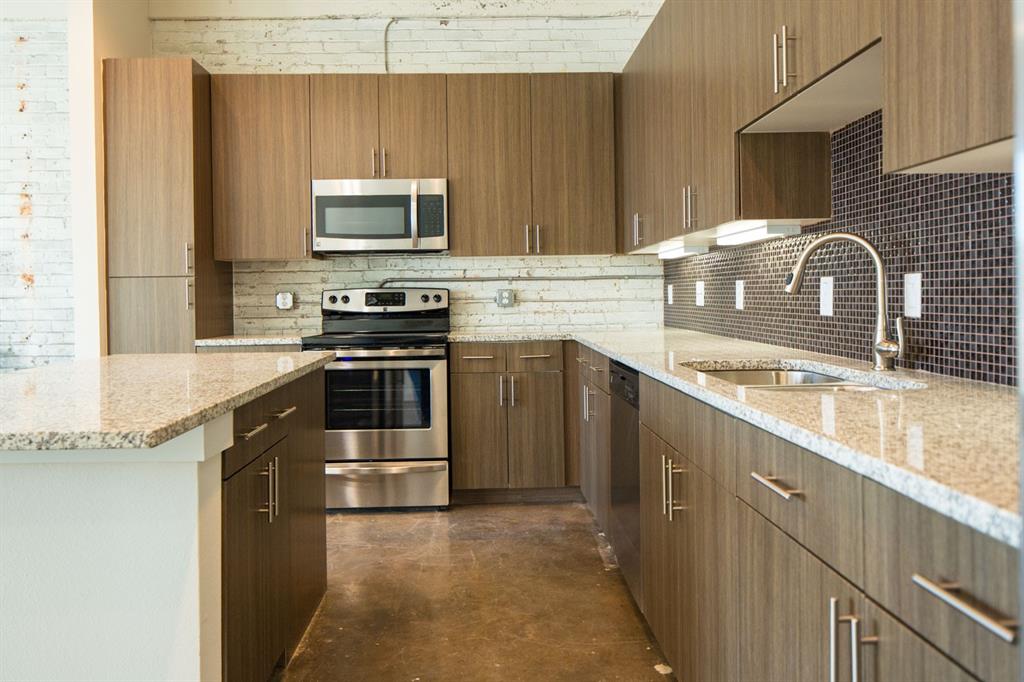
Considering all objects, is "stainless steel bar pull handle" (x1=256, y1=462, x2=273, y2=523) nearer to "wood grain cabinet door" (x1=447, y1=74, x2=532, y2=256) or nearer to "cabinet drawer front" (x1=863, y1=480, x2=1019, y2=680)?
"cabinet drawer front" (x1=863, y1=480, x2=1019, y2=680)

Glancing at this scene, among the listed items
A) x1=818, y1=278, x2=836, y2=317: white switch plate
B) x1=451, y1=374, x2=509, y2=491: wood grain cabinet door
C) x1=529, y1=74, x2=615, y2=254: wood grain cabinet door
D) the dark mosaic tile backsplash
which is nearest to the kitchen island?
the dark mosaic tile backsplash

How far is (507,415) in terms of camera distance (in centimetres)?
444

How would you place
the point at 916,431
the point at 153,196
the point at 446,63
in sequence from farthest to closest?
the point at 446,63, the point at 153,196, the point at 916,431

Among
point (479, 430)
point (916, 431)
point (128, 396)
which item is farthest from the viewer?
point (479, 430)

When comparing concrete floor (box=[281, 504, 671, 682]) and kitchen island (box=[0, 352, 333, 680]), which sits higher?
kitchen island (box=[0, 352, 333, 680])

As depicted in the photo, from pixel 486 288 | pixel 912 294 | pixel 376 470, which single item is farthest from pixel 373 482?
→ pixel 912 294

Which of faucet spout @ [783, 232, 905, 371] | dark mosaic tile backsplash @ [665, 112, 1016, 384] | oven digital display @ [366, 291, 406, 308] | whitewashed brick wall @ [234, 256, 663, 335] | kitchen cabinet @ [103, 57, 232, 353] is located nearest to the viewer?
dark mosaic tile backsplash @ [665, 112, 1016, 384]

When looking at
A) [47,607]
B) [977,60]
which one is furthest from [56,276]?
[977,60]

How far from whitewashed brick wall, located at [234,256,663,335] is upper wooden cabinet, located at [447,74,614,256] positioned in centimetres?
38

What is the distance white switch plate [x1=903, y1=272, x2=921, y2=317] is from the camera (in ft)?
7.02

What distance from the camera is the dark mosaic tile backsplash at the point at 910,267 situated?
179 cm

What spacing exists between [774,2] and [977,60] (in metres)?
0.99

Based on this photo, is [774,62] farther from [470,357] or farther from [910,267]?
[470,357]

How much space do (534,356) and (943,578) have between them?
11.6ft
